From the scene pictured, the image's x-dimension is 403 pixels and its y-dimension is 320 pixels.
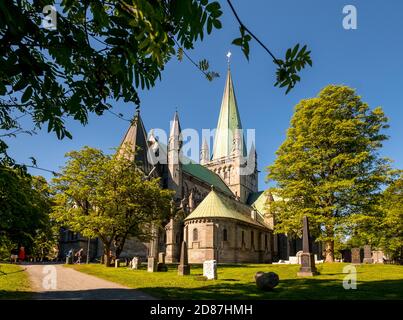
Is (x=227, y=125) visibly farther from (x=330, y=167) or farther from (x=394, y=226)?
(x=330, y=167)

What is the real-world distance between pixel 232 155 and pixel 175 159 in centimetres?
2182

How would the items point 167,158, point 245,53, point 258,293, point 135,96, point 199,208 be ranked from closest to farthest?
point 245,53 < point 135,96 < point 258,293 < point 199,208 < point 167,158

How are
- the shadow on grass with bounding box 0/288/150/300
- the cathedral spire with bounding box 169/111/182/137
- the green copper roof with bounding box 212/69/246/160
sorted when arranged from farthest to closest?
1. the green copper roof with bounding box 212/69/246/160
2. the cathedral spire with bounding box 169/111/182/137
3. the shadow on grass with bounding box 0/288/150/300

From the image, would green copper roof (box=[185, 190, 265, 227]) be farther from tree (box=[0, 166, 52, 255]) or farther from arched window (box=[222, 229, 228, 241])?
tree (box=[0, 166, 52, 255])

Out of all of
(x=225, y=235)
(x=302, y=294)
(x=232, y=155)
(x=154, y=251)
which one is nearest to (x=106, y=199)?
(x=154, y=251)

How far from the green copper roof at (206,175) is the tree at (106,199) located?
1180 inches

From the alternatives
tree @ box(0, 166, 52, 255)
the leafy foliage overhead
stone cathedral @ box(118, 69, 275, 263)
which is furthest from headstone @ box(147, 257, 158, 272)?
the leafy foliage overhead

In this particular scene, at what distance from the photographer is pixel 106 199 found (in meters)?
29.5

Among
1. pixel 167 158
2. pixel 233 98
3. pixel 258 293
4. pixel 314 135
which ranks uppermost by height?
pixel 233 98

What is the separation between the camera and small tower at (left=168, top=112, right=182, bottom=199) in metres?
56.1
